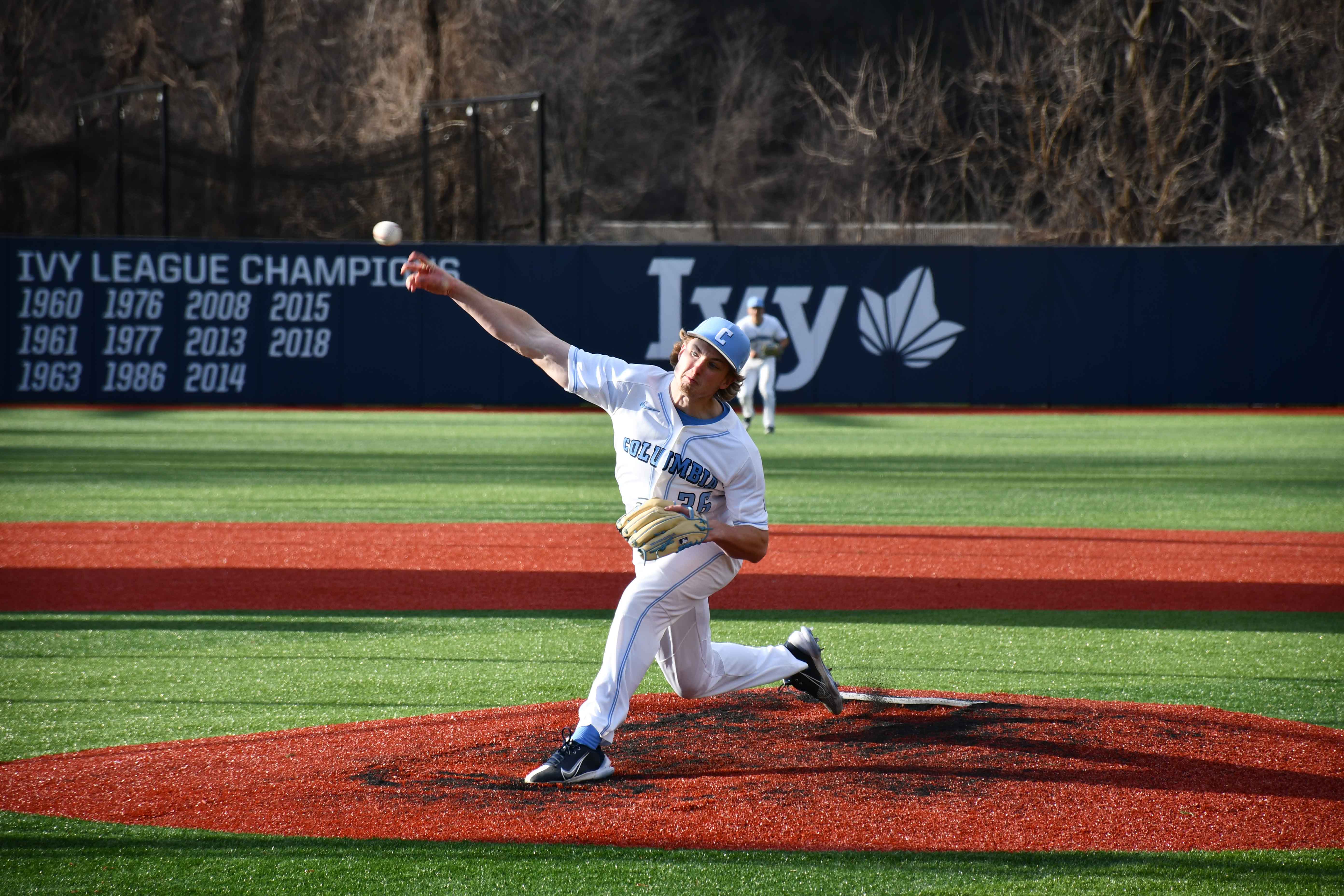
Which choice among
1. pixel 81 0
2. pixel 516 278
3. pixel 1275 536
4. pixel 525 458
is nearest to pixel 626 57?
pixel 81 0

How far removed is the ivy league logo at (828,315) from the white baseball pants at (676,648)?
18542mm

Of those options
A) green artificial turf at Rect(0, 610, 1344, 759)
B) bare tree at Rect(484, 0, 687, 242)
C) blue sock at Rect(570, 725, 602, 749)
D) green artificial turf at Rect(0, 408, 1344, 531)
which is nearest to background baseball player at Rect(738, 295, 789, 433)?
green artificial turf at Rect(0, 408, 1344, 531)

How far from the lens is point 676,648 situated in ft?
16.8

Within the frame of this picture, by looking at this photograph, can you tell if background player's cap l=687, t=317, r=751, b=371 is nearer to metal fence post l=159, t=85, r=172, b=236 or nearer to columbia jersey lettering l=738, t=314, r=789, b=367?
columbia jersey lettering l=738, t=314, r=789, b=367

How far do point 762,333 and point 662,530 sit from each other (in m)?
14.7

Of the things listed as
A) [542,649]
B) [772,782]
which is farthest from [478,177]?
[772,782]

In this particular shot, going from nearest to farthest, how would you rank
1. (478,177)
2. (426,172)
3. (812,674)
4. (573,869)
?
(573,869), (812,674), (478,177), (426,172)

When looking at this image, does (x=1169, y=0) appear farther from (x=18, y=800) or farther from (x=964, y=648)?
(x=18, y=800)

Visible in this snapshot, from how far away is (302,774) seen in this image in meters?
Answer: 4.65

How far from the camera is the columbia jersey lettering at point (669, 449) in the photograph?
485 centimetres

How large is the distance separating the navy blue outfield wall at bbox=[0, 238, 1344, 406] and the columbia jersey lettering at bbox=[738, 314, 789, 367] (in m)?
3.70

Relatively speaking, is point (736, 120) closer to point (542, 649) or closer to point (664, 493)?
point (542, 649)

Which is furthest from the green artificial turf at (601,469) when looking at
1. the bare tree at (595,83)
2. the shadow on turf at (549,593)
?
the bare tree at (595,83)

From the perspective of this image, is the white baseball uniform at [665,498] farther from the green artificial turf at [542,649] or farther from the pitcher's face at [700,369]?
the green artificial turf at [542,649]
